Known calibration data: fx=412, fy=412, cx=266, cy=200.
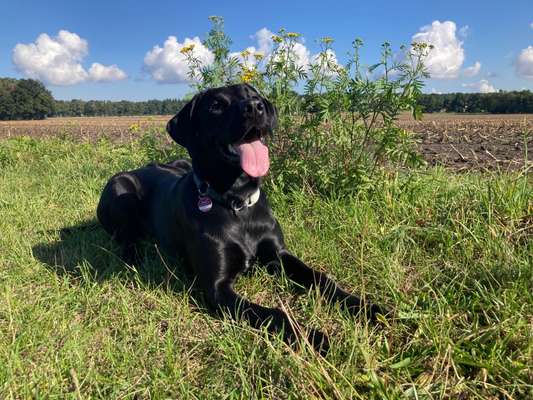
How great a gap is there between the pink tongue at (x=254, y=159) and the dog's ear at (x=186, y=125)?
1.51 ft

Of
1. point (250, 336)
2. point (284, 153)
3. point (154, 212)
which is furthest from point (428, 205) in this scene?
point (154, 212)

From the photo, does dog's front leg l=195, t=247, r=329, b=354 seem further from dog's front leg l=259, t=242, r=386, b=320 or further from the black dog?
dog's front leg l=259, t=242, r=386, b=320

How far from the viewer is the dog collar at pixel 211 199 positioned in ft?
8.71

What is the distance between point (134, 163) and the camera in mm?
6246

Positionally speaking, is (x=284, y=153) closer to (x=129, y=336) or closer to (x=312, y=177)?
(x=312, y=177)

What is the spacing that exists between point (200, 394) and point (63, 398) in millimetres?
525

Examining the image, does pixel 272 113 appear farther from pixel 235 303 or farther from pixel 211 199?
pixel 235 303

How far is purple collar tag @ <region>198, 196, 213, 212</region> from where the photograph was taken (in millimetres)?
2650

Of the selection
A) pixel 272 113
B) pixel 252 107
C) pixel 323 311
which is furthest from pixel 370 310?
pixel 272 113

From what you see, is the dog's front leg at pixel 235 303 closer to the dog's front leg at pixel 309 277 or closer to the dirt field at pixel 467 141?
the dog's front leg at pixel 309 277

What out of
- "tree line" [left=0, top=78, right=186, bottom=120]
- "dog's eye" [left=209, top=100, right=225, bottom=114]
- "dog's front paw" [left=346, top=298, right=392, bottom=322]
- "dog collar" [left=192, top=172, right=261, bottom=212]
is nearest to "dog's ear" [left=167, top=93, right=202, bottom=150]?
"dog's eye" [left=209, top=100, right=225, bottom=114]

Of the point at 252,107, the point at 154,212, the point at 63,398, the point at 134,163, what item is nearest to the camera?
the point at 63,398

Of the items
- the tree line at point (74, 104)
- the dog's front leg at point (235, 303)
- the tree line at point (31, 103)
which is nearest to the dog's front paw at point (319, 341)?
the dog's front leg at point (235, 303)

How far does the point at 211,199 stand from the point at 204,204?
6 cm
